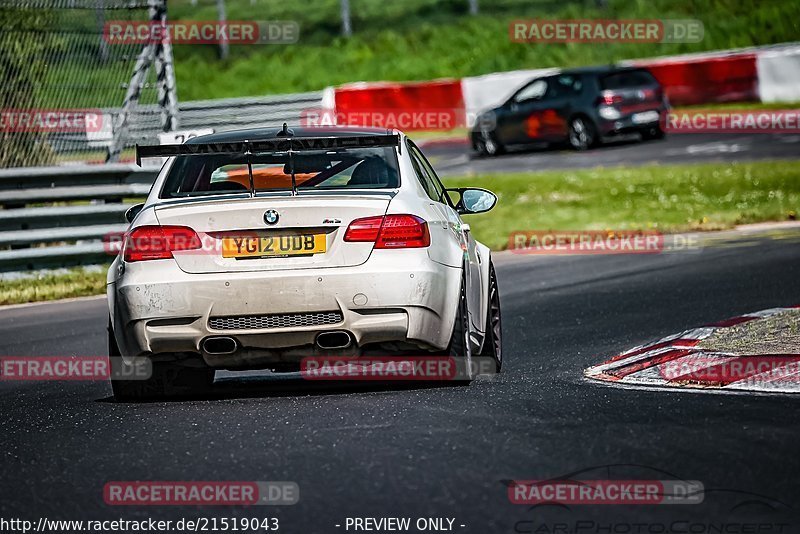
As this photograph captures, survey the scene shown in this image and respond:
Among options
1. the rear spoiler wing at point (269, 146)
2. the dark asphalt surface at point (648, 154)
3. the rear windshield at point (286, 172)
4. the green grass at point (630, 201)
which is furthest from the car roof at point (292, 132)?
the dark asphalt surface at point (648, 154)

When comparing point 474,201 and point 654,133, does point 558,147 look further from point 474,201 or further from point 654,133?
point 474,201

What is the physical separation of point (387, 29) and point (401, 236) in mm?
43818

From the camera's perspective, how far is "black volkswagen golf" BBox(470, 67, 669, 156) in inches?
1090

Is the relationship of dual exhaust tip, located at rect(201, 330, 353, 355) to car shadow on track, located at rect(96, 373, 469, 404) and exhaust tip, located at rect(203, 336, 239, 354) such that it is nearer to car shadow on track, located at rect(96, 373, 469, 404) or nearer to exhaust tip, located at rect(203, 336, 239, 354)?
exhaust tip, located at rect(203, 336, 239, 354)

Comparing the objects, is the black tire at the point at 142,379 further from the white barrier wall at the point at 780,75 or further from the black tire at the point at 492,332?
the white barrier wall at the point at 780,75

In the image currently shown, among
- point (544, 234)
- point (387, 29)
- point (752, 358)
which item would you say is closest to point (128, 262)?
point (752, 358)

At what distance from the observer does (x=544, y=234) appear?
17938mm

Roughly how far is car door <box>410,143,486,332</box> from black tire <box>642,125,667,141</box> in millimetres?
19625

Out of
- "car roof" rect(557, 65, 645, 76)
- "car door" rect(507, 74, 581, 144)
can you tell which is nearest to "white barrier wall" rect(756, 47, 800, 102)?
"car roof" rect(557, 65, 645, 76)

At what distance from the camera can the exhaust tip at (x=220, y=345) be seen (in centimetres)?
735

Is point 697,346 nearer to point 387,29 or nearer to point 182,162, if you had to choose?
point 182,162

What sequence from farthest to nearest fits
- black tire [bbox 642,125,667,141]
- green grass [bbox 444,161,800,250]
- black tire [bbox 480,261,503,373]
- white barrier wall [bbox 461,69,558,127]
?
1. white barrier wall [bbox 461,69,558,127]
2. black tire [bbox 642,125,667,141]
3. green grass [bbox 444,161,800,250]
4. black tire [bbox 480,261,503,373]

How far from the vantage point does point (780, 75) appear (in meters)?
30.6

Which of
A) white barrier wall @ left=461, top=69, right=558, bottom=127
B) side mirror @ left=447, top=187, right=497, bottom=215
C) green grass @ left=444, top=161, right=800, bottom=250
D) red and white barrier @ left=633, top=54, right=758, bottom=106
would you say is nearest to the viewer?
side mirror @ left=447, top=187, right=497, bottom=215
